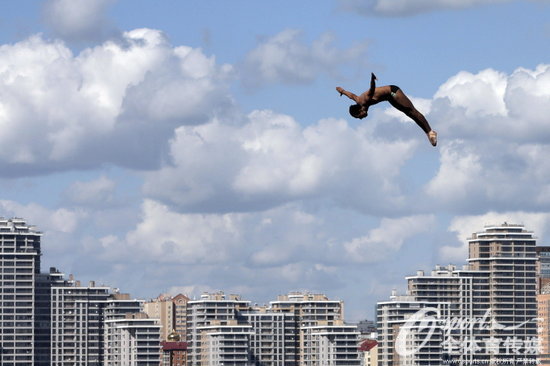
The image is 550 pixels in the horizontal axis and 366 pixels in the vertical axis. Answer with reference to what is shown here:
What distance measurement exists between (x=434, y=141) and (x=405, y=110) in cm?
104

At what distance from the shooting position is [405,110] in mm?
37594

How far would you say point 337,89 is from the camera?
37.8 metres

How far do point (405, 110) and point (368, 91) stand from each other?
3.53 feet

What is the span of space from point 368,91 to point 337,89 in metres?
0.94

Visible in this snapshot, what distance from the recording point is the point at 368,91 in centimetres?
3725

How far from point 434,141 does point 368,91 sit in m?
2.01

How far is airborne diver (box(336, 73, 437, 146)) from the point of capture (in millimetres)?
37312

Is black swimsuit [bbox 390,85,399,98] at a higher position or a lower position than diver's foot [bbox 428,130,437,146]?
higher

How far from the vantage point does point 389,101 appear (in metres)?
37.6

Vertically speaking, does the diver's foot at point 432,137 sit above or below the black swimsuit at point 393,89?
below

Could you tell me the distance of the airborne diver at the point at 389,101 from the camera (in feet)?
122

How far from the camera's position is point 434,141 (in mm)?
37406
